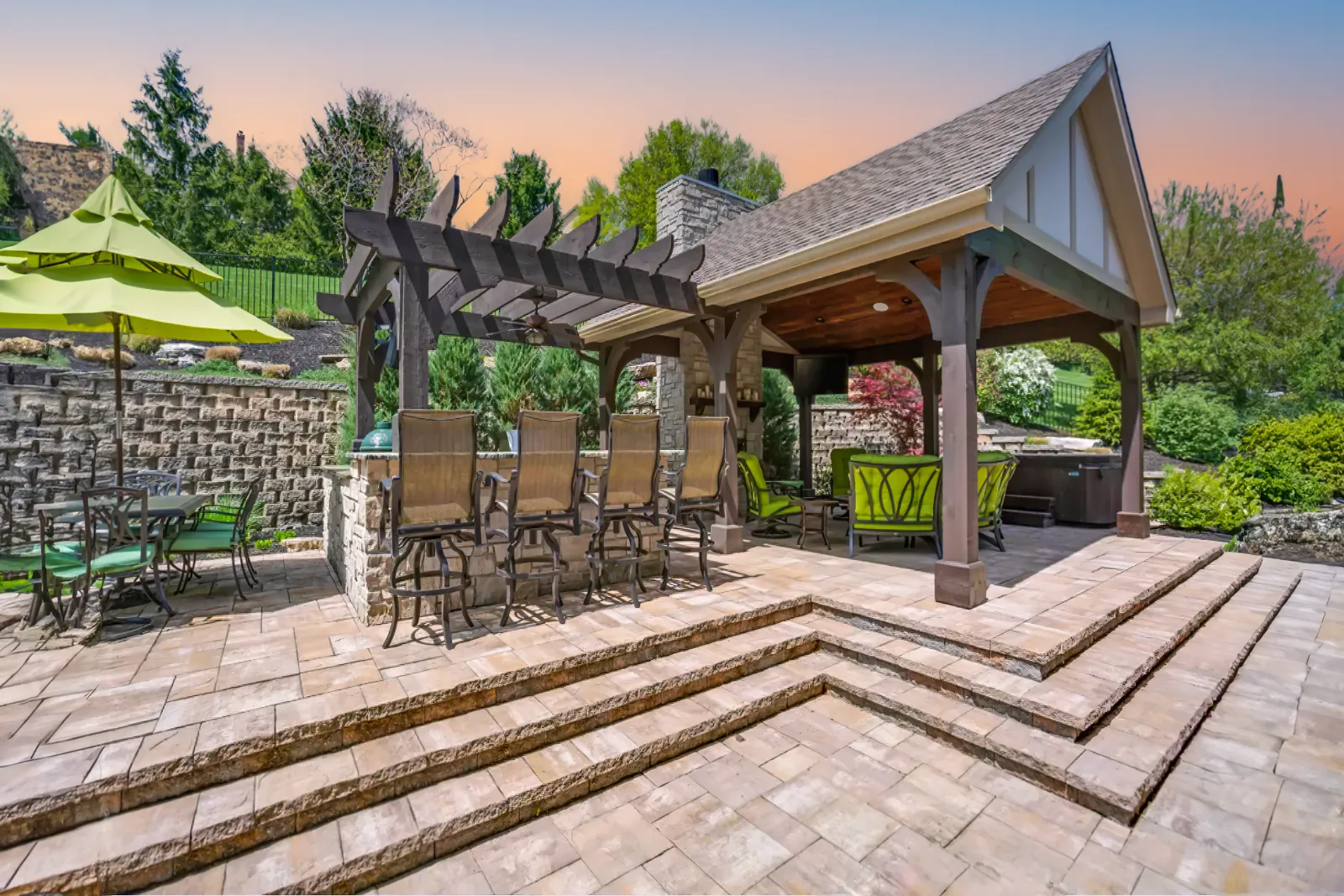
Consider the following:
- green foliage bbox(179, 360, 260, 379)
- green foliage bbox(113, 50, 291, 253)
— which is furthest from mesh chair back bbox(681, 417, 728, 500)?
green foliage bbox(113, 50, 291, 253)

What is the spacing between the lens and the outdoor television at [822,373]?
360 inches

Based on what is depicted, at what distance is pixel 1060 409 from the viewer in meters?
16.1

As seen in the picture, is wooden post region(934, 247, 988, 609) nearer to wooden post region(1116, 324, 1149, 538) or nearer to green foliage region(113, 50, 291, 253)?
wooden post region(1116, 324, 1149, 538)

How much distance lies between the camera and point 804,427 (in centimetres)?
948

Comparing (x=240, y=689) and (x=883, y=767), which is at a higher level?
(x=240, y=689)

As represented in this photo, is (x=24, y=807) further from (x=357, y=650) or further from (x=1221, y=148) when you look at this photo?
(x=1221, y=148)

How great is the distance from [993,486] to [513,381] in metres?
6.53

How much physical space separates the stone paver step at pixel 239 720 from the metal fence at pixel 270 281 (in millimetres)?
12666

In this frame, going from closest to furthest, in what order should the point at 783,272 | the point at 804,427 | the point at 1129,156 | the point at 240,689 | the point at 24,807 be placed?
the point at 24,807
the point at 240,689
the point at 783,272
the point at 1129,156
the point at 804,427

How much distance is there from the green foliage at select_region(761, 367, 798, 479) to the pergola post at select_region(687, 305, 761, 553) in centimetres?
412

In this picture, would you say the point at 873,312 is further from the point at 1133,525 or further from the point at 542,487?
the point at 542,487

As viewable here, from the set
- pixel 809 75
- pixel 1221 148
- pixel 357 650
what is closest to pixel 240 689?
pixel 357 650

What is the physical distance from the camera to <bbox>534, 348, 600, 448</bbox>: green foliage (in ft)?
29.6

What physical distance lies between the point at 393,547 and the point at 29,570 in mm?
2085
